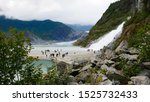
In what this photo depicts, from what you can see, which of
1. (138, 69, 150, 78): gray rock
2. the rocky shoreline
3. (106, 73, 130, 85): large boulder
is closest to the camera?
the rocky shoreline

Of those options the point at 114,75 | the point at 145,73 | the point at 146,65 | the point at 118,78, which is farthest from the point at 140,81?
the point at 146,65

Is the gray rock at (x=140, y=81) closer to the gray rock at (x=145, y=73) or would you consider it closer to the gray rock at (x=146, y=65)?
the gray rock at (x=145, y=73)

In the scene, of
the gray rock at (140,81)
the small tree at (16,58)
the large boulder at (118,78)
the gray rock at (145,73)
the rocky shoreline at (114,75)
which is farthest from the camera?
the gray rock at (145,73)

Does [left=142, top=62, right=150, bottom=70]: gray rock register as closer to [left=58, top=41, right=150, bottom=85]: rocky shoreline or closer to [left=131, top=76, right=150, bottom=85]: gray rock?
[left=58, top=41, right=150, bottom=85]: rocky shoreline

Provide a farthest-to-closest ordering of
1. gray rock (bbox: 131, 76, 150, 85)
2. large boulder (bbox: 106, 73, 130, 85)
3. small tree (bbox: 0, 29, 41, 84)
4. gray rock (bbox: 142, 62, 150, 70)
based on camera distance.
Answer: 1. gray rock (bbox: 142, 62, 150, 70)
2. large boulder (bbox: 106, 73, 130, 85)
3. gray rock (bbox: 131, 76, 150, 85)
4. small tree (bbox: 0, 29, 41, 84)

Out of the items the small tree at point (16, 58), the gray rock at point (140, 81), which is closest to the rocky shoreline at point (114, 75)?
the gray rock at point (140, 81)

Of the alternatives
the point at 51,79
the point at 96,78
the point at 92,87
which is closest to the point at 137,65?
the point at 96,78

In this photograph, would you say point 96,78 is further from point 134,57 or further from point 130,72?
point 134,57

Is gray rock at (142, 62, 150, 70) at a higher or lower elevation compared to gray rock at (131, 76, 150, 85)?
higher

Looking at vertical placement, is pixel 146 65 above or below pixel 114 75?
above

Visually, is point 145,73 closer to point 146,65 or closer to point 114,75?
point 146,65

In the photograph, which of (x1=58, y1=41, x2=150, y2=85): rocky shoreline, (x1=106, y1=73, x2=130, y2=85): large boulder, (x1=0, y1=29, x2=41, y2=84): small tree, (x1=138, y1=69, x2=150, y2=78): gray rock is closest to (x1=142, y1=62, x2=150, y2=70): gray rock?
(x1=58, y1=41, x2=150, y2=85): rocky shoreline

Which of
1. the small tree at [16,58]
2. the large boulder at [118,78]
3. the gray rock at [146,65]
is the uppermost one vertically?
the small tree at [16,58]
